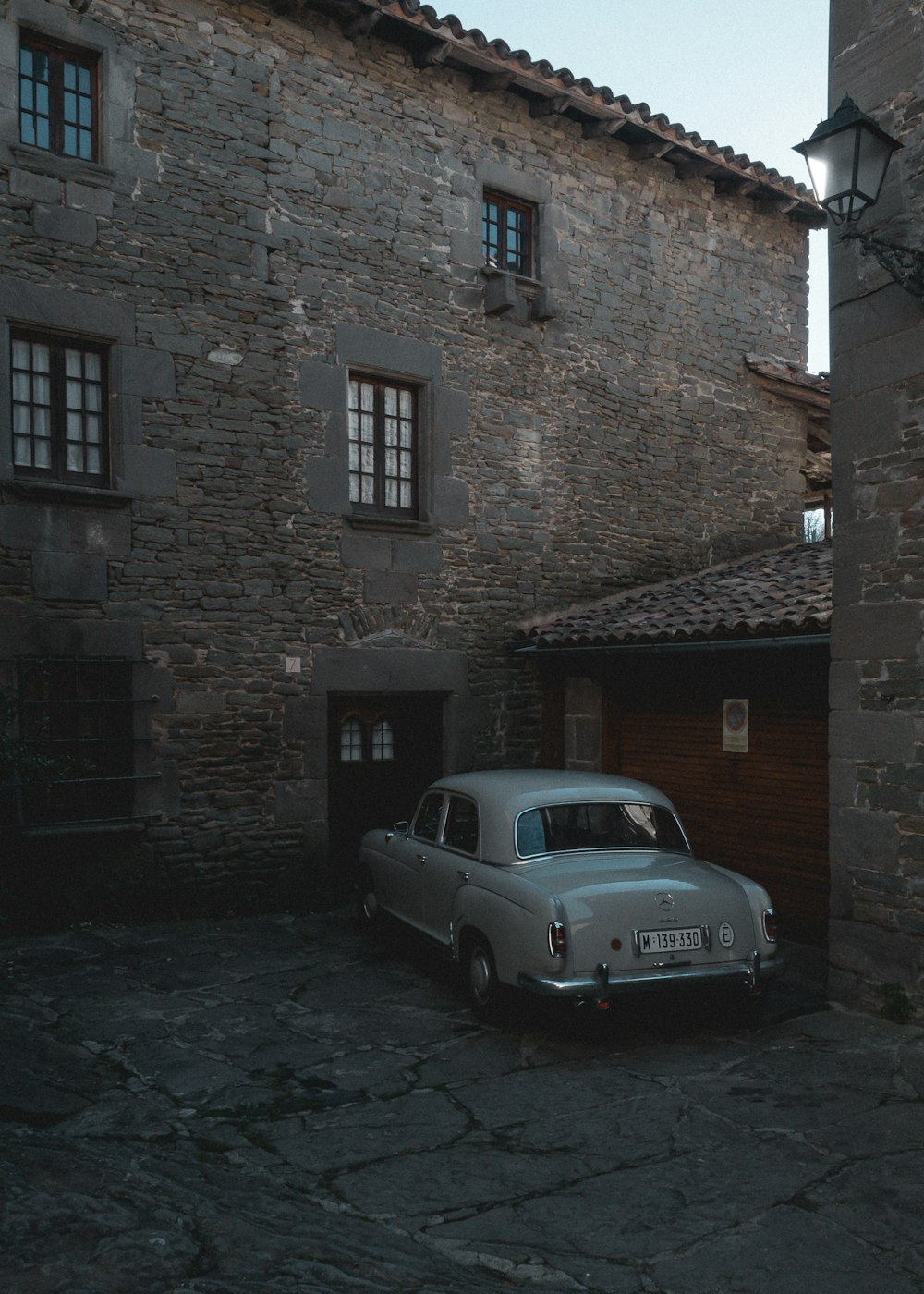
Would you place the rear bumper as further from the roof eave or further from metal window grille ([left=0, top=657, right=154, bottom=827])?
metal window grille ([left=0, top=657, right=154, bottom=827])

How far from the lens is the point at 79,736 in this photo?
8469mm

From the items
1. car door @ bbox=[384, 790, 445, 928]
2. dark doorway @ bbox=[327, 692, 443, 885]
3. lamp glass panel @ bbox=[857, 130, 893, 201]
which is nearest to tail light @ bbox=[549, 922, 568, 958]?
car door @ bbox=[384, 790, 445, 928]

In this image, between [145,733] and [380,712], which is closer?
[145,733]

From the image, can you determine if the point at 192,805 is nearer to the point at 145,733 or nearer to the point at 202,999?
the point at 145,733

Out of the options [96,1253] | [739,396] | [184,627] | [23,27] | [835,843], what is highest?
[23,27]

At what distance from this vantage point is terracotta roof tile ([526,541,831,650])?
810 centimetres

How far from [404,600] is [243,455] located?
2046 mm

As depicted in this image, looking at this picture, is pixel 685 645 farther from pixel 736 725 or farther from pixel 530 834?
pixel 530 834

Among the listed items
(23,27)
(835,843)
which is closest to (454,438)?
(23,27)

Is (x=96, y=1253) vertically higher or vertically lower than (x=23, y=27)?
lower

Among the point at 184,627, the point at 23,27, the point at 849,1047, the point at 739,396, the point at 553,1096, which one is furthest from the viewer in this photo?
the point at 739,396

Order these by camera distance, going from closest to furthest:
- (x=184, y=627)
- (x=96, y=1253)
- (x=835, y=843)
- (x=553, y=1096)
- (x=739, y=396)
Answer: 1. (x=96, y=1253)
2. (x=553, y=1096)
3. (x=835, y=843)
4. (x=184, y=627)
5. (x=739, y=396)

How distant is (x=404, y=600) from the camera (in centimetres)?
1014

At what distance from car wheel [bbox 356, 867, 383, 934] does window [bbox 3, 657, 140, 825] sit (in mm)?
2049
